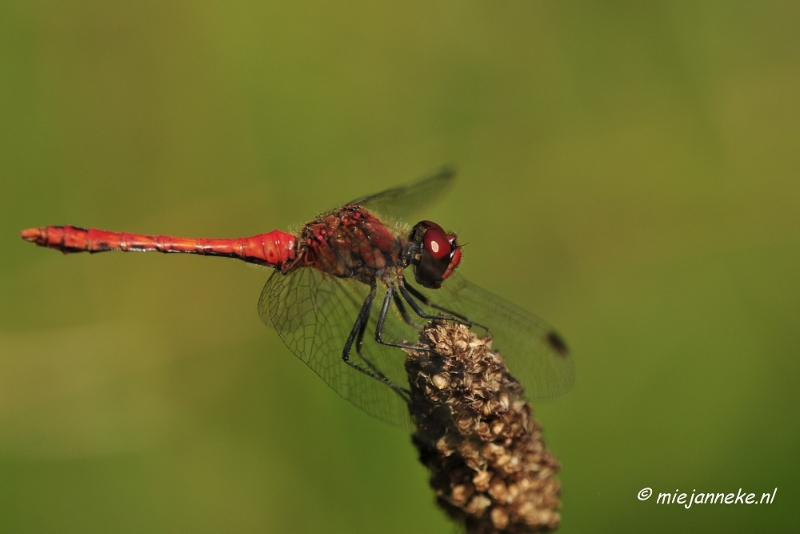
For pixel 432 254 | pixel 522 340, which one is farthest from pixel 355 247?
pixel 522 340

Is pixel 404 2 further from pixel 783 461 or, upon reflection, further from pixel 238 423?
Result: pixel 783 461

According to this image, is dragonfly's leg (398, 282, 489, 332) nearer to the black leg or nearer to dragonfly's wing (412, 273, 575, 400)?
dragonfly's wing (412, 273, 575, 400)

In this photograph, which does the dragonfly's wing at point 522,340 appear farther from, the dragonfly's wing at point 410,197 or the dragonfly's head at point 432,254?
the dragonfly's wing at point 410,197

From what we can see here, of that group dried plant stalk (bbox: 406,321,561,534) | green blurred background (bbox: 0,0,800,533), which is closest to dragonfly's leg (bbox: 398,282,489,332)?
dried plant stalk (bbox: 406,321,561,534)

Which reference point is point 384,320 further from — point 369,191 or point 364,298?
point 369,191

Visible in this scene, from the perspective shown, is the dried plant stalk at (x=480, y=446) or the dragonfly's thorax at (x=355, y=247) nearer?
the dried plant stalk at (x=480, y=446)

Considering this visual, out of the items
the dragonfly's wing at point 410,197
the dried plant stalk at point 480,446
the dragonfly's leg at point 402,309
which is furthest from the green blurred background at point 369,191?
the dried plant stalk at point 480,446
